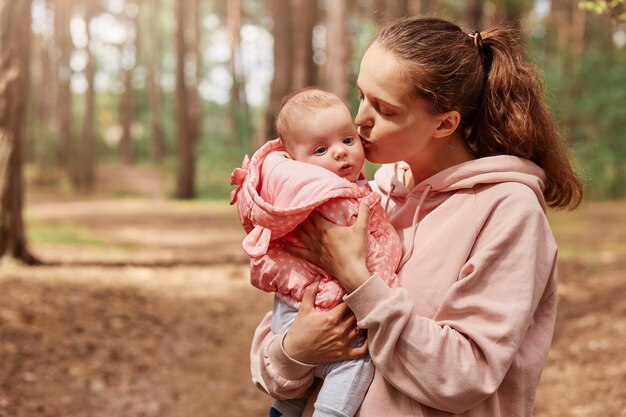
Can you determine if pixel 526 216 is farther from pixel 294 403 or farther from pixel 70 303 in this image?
pixel 70 303

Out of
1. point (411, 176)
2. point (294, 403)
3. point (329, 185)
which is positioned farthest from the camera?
point (411, 176)

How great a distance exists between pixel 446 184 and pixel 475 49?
0.40 meters

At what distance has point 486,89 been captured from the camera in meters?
2.05

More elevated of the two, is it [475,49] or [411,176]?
[475,49]

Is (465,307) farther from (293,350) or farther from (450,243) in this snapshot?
(293,350)

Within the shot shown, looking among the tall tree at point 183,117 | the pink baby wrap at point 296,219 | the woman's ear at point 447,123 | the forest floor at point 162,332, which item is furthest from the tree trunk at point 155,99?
the woman's ear at point 447,123

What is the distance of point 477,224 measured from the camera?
1.86 meters

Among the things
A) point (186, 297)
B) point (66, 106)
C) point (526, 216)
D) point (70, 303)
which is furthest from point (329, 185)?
point (66, 106)

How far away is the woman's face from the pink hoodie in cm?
14

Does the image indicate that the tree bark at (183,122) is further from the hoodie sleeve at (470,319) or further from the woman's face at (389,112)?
the hoodie sleeve at (470,319)

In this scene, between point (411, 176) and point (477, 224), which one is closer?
point (477, 224)

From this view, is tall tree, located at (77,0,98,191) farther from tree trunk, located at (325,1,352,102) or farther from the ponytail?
the ponytail

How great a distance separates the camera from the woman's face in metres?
1.94

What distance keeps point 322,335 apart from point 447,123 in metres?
0.69
